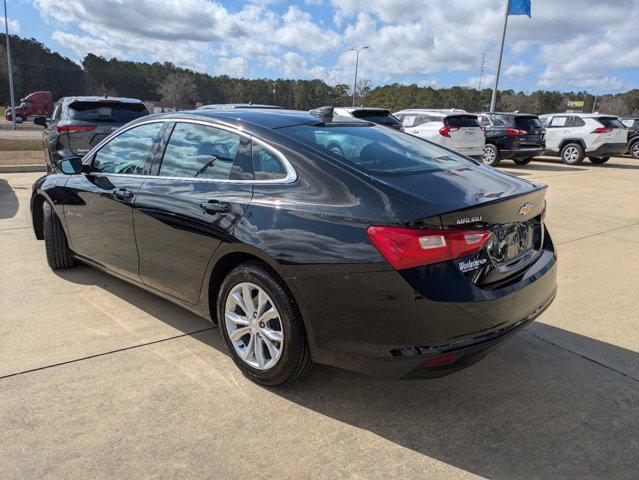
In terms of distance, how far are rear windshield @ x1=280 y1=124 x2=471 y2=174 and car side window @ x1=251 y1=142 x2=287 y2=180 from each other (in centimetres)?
18

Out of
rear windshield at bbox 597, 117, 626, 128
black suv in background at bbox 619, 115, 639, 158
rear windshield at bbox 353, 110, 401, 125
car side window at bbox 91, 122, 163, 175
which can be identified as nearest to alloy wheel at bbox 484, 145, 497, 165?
rear windshield at bbox 597, 117, 626, 128

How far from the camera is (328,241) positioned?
93.7 inches

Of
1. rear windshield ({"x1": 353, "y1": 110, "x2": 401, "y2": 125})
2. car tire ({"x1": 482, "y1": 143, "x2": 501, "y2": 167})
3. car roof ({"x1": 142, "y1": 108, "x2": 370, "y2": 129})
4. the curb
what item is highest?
rear windshield ({"x1": 353, "y1": 110, "x2": 401, "y2": 125})

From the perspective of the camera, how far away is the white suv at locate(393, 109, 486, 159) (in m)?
13.8

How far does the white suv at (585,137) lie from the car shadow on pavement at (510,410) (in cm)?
1571

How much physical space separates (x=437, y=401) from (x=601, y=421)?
33.6 inches

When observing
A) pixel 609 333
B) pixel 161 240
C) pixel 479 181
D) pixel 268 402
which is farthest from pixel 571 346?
pixel 161 240

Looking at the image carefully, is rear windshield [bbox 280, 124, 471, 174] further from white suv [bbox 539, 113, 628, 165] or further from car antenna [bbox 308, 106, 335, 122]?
white suv [bbox 539, 113, 628, 165]

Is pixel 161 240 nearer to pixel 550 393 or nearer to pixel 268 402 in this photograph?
pixel 268 402

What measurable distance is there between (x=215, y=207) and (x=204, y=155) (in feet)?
1.56

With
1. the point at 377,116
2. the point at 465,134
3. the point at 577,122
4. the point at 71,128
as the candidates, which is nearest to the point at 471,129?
the point at 465,134

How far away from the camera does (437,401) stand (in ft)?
9.16

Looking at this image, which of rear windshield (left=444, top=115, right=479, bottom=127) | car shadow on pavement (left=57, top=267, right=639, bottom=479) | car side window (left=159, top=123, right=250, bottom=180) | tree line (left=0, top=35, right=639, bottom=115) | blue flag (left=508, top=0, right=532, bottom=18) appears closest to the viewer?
car shadow on pavement (left=57, top=267, right=639, bottom=479)

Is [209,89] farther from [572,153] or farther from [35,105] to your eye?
[572,153]
